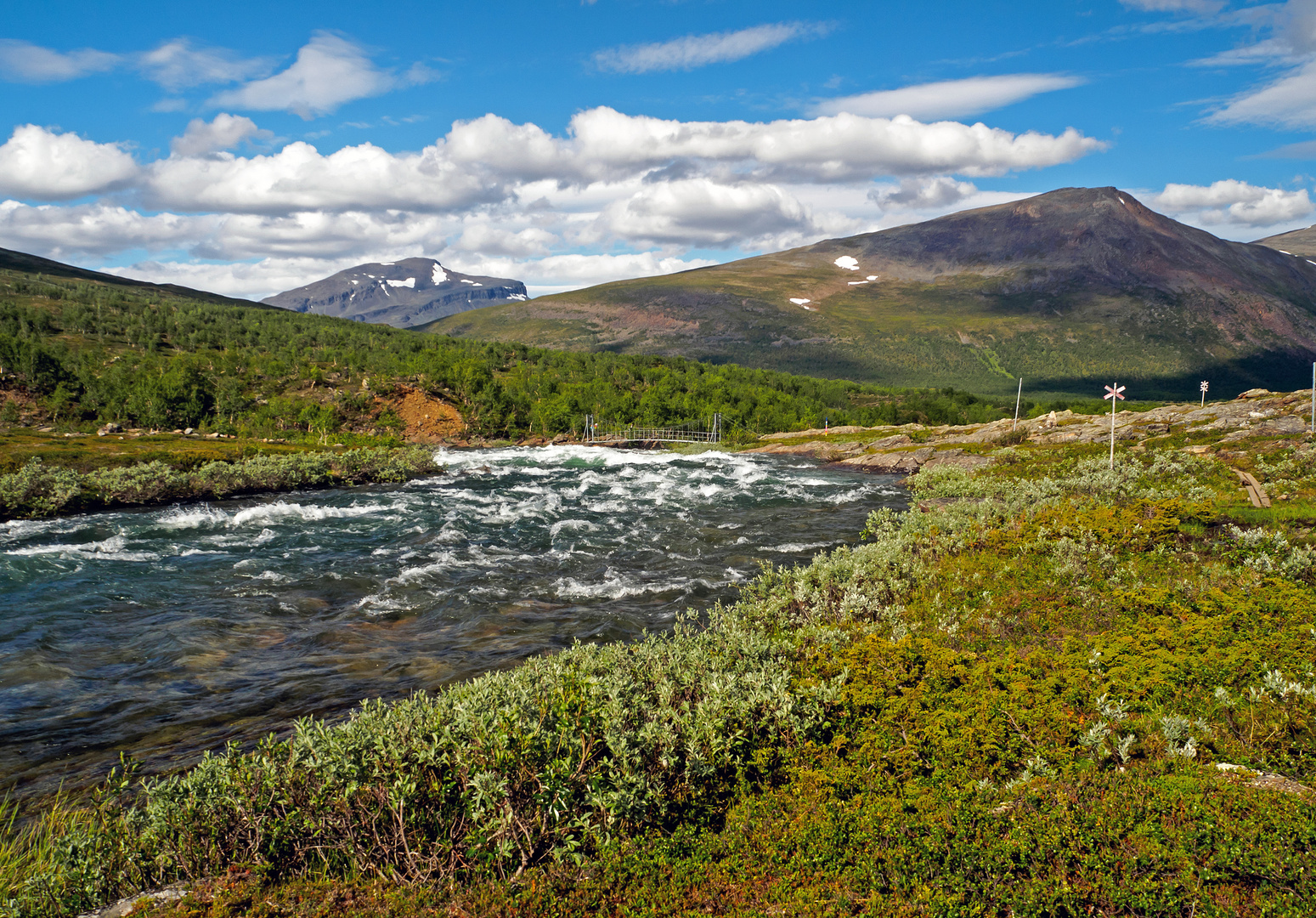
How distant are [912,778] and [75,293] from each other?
15204 centimetres

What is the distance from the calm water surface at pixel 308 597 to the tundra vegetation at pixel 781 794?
2.28 metres

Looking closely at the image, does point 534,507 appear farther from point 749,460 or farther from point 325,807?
point 749,460

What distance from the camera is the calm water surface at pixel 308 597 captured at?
1122 centimetres

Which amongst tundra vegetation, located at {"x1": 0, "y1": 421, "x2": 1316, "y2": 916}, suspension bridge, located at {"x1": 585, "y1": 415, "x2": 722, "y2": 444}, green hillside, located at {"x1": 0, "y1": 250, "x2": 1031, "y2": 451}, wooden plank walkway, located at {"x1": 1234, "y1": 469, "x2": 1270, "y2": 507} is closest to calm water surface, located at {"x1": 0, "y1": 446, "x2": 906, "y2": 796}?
tundra vegetation, located at {"x1": 0, "y1": 421, "x2": 1316, "y2": 916}

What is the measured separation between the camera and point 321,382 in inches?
3223

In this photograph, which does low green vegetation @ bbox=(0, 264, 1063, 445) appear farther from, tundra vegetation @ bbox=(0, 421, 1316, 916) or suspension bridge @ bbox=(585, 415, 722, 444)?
tundra vegetation @ bbox=(0, 421, 1316, 916)

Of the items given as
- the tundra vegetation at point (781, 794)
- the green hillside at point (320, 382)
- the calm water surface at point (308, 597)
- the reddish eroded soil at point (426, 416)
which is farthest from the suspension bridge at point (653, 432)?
the tundra vegetation at point (781, 794)

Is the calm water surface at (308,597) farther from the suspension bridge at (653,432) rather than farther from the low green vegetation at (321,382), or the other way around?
the suspension bridge at (653,432)

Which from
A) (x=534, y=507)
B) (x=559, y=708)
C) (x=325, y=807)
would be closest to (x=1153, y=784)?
(x=559, y=708)

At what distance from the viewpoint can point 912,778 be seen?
6797mm

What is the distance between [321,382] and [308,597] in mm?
73434

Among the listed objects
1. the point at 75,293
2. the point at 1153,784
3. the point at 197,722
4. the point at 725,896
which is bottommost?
the point at 197,722

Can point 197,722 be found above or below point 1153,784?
below

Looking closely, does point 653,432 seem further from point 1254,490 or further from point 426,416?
point 1254,490
